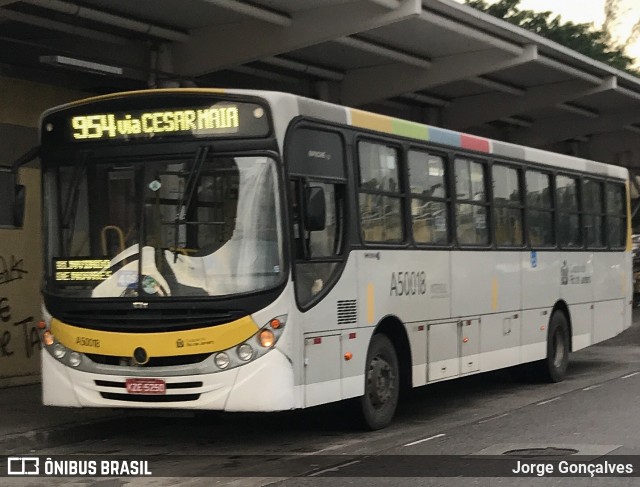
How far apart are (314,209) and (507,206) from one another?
16.6 ft

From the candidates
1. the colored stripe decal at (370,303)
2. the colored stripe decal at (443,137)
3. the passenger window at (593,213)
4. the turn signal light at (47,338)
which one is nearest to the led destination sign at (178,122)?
the turn signal light at (47,338)

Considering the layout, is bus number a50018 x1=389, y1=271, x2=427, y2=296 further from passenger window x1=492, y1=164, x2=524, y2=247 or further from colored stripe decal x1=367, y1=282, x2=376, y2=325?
passenger window x1=492, y1=164, x2=524, y2=247

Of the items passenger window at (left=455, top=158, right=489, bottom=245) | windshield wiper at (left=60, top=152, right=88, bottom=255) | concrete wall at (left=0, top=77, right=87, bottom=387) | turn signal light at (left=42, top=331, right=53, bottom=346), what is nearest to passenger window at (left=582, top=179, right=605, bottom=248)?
passenger window at (left=455, top=158, right=489, bottom=245)

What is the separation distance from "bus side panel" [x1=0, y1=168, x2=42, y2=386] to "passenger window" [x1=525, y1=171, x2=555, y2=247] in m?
6.25

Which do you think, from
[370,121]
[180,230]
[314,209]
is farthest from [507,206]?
[180,230]

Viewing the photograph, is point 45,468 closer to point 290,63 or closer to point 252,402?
point 252,402

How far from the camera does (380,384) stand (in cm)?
1142

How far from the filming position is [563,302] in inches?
645

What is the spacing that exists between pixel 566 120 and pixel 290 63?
11.8 meters

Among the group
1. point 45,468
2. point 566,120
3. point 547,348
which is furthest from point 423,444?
point 566,120

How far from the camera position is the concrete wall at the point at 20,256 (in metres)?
14.9

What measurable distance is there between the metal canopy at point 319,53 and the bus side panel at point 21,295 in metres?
1.82

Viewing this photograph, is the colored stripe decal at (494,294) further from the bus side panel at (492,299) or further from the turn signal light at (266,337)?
the turn signal light at (266,337)

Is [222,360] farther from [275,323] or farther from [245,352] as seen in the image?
[275,323]
